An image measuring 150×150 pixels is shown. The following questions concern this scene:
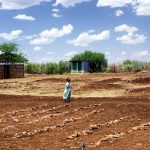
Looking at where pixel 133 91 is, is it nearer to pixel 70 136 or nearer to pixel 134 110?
pixel 134 110

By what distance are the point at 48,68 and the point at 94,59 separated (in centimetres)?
1263

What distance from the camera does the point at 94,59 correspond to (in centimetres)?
10744

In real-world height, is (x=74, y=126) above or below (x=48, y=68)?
below

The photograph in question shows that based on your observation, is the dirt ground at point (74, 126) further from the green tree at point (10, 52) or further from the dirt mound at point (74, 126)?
the green tree at point (10, 52)

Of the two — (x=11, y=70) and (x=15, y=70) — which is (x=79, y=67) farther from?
(x=11, y=70)

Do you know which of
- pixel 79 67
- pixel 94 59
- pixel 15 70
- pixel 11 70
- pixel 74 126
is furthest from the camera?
pixel 94 59

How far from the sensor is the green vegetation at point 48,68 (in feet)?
319

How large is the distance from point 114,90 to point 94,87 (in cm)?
177

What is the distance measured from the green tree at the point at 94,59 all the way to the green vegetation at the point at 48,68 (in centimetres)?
505

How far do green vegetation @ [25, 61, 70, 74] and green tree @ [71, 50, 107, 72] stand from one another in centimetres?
505

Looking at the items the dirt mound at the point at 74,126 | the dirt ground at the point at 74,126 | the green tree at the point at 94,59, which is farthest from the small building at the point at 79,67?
the dirt mound at the point at 74,126

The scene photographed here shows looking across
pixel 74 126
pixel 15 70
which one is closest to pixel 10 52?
pixel 15 70

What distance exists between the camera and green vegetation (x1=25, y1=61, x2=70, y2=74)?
97375 mm

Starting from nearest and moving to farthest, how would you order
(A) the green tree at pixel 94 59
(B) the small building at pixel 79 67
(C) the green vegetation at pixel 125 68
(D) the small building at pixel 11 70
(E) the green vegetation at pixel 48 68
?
1. (D) the small building at pixel 11 70
2. (B) the small building at pixel 79 67
3. (C) the green vegetation at pixel 125 68
4. (E) the green vegetation at pixel 48 68
5. (A) the green tree at pixel 94 59
